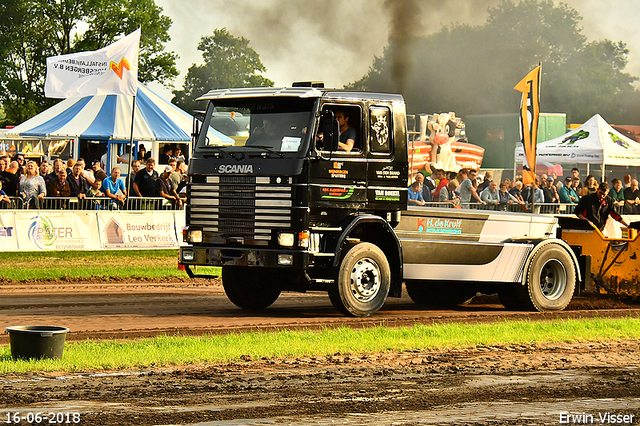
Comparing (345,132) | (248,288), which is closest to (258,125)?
(345,132)

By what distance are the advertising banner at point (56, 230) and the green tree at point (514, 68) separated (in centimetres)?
6153

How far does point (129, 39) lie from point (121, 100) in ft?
23.9

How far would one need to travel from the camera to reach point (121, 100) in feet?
102

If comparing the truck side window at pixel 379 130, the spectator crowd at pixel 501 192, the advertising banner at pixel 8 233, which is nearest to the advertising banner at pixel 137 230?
the advertising banner at pixel 8 233

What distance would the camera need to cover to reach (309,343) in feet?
33.4

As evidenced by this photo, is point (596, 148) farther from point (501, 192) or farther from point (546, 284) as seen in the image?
point (546, 284)

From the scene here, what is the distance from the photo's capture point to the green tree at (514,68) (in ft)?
275

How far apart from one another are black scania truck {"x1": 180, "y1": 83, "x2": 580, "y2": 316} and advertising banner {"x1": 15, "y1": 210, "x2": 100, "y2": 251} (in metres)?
7.97

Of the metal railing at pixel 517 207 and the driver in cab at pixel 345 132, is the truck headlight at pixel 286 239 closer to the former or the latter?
the driver in cab at pixel 345 132

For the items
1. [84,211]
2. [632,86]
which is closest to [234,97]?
[84,211]

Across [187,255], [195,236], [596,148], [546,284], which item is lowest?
[546,284]

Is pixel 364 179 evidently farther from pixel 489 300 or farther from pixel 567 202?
pixel 567 202

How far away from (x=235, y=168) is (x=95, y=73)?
1255 centimetres

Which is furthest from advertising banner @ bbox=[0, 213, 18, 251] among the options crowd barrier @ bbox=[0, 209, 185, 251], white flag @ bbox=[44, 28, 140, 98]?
white flag @ bbox=[44, 28, 140, 98]
